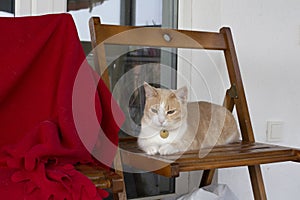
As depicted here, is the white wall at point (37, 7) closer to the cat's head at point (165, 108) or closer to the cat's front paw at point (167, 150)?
the cat's head at point (165, 108)

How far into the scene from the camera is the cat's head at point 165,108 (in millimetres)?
1251

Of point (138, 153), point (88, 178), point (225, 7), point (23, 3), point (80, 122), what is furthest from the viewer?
point (225, 7)

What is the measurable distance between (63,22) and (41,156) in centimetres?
40

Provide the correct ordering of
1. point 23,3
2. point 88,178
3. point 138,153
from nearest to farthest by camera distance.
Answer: point 88,178, point 138,153, point 23,3

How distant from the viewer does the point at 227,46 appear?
152 centimetres

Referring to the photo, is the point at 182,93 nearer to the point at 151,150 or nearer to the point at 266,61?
the point at 151,150

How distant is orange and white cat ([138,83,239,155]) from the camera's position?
1.25m

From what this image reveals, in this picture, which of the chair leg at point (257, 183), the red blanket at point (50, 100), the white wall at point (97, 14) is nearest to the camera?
the red blanket at point (50, 100)

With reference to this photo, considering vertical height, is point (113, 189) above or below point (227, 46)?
below

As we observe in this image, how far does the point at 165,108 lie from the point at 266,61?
2.34 feet

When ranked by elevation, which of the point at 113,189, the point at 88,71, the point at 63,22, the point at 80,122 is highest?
the point at 63,22

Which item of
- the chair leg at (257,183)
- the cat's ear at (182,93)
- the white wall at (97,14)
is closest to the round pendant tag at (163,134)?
the cat's ear at (182,93)

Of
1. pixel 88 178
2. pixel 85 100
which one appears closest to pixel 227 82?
pixel 85 100

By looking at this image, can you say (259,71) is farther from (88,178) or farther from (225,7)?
(88,178)
